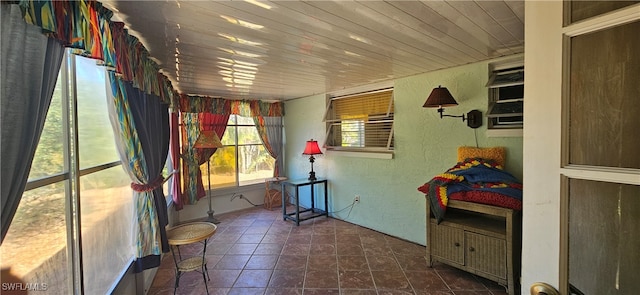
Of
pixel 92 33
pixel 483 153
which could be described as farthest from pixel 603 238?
pixel 483 153

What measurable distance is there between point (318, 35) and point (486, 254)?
227 cm

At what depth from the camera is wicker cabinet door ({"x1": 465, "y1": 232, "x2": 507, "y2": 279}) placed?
218 centimetres

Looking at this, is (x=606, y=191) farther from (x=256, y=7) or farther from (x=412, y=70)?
(x=412, y=70)

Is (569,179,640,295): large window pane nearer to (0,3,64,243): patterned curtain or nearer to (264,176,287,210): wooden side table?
(0,3,64,243): patterned curtain

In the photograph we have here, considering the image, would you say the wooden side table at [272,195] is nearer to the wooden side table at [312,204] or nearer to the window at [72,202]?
the wooden side table at [312,204]

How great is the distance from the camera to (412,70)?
2957mm

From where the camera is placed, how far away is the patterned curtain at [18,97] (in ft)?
2.65

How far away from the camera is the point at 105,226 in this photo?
5.94ft

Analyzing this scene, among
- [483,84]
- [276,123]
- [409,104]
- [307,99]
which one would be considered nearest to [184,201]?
[276,123]

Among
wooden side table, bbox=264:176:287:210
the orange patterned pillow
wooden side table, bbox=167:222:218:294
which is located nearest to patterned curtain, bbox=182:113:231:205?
wooden side table, bbox=264:176:287:210

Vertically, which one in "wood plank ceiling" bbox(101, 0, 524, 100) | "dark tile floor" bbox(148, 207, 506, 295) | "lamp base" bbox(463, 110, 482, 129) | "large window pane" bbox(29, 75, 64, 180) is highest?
"wood plank ceiling" bbox(101, 0, 524, 100)

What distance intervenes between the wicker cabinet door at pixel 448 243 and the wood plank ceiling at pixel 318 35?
1.64m

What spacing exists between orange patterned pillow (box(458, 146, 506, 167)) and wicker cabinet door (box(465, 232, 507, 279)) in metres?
0.75

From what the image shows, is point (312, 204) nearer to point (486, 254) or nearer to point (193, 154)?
point (193, 154)
